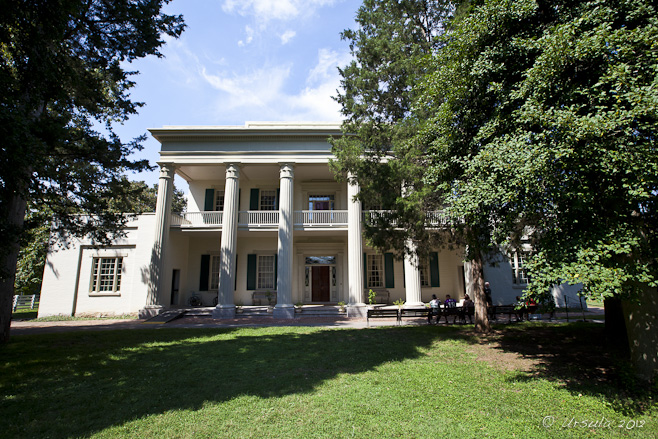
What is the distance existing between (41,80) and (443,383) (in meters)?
9.87

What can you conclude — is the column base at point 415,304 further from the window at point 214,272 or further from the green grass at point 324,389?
the window at point 214,272

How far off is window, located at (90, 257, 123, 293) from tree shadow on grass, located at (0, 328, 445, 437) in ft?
20.2

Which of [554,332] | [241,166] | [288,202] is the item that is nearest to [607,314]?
[554,332]

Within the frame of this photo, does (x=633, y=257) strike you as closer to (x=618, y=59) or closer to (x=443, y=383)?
(x=618, y=59)

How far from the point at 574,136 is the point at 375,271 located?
15.3 meters

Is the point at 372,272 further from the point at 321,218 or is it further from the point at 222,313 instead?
the point at 222,313

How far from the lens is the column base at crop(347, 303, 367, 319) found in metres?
15.1

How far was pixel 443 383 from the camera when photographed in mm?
5656

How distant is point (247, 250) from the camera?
18891 millimetres

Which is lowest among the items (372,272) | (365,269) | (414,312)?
(414,312)

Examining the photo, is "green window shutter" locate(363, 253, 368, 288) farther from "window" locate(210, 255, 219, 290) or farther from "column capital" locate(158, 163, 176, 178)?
"column capital" locate(158, 163, 176, 178)

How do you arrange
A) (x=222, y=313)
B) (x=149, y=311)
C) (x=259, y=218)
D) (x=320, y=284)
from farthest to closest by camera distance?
1. (x=320, y=284)
2. (x=259, y=218)
3. (x=222, y=313)
4. (x=149, y=311)

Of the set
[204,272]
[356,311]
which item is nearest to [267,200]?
[204,272]

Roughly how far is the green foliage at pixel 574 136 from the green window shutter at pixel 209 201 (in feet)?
53.0
